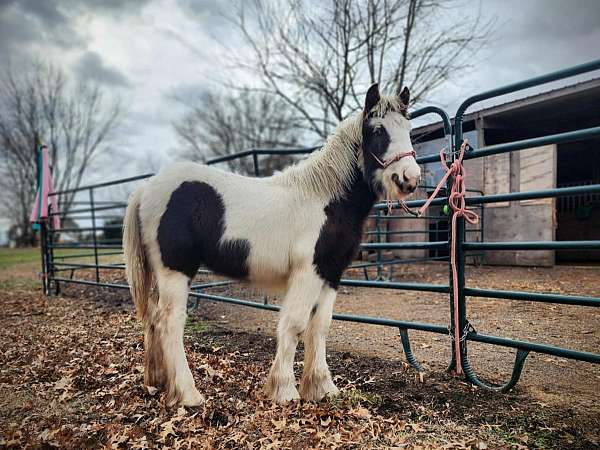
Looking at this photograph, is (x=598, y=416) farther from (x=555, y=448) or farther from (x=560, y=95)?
(x=560, y=95)

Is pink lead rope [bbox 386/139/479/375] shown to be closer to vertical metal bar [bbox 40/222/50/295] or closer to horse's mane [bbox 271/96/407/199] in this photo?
horse's mane [bbox 271/96/407/199]

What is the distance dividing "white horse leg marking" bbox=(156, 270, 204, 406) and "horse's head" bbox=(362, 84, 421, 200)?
1.31 meters

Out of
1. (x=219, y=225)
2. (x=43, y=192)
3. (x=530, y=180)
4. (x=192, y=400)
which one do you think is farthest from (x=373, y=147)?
(x=530, y=180)

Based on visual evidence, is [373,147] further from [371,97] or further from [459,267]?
[459,267]

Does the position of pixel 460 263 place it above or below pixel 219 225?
below

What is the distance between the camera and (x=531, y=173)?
7.32 metres

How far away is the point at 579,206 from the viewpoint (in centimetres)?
895

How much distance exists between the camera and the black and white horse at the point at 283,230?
6.91ft

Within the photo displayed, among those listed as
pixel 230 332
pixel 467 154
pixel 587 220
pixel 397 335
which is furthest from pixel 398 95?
pixel 587 220

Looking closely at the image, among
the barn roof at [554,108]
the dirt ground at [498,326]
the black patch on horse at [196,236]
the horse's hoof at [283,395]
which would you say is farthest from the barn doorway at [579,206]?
the black patch on horse at [196,236]

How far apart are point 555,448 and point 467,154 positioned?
1.68 meters

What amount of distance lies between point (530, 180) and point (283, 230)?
7052mm

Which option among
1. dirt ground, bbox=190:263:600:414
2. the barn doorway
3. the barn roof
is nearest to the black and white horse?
dirt ground, bbox=190:263:600:414

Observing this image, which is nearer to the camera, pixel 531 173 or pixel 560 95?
pixel 560 95
